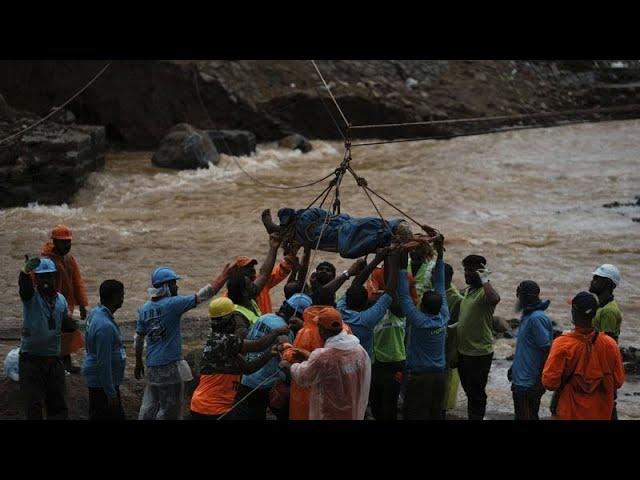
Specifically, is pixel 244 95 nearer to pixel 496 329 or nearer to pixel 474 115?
pixel 474 115

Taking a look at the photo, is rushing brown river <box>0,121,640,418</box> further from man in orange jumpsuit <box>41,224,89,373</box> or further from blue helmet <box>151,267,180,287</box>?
blue helmet <box>151,267,180,287</box>

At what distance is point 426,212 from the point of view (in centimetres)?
1956

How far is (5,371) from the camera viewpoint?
8.46 metres

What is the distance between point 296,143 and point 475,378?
17.6 metres

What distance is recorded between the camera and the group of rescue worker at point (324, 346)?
21.4ft

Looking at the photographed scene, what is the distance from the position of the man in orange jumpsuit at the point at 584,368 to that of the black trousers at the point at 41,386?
3460mm

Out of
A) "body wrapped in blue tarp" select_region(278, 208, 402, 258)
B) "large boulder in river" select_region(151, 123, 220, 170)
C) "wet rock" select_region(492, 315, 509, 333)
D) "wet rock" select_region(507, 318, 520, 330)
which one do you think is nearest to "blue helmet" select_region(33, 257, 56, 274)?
"body wrapped in blue tarp" select_region(278, 208, 402, 258)

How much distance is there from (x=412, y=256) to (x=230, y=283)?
1.84m

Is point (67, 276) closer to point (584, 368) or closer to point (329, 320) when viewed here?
point (329, 320)

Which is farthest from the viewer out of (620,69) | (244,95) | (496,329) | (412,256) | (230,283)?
(620,69)

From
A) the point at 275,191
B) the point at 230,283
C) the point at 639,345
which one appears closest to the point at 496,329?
the point at 639,345

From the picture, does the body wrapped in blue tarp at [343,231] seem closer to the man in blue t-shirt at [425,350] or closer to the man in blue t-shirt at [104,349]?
the man in blue t-shirt at [425,350]

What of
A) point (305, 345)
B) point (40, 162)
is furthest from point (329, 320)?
point (40, 162)

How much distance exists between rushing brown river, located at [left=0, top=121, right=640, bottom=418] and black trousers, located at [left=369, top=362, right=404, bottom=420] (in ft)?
6.01
